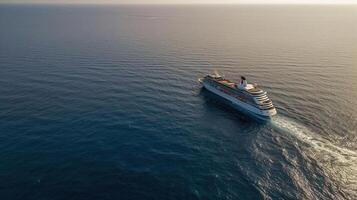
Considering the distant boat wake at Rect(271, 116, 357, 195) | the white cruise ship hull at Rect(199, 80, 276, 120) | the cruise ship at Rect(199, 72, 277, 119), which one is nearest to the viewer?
the distant boat wake at Rect(271, 116, 357, 195)

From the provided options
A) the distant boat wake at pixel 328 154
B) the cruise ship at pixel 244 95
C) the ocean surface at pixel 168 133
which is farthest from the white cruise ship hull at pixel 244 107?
the distant boat wake at pixel 328 154

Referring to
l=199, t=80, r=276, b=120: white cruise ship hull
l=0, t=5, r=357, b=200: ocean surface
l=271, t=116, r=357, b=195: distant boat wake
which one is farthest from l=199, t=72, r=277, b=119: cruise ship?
l=271, t=116, r=357, b=195: distant boat wake

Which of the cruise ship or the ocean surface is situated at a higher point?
the cruise ship

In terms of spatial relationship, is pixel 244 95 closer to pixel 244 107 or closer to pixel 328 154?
pixel 244 107

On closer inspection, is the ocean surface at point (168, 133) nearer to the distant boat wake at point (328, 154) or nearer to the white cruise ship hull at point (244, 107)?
the distant boat wake at point (328, 154)

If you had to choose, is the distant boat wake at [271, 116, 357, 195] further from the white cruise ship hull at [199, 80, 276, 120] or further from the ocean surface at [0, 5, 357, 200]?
the white cruise ship hull at [199, 80, 276, 120]

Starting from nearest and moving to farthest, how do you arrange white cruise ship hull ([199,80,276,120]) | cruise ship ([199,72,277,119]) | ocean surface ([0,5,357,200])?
ocean surface ([0,5,357,200])
white cruise ship hull ([199,80,276,120])
cruise ship ([199,72,277,119])

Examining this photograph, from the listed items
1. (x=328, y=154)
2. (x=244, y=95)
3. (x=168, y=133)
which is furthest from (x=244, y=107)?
(x=328, y=154)

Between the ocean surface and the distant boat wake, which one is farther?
the distant boat wake
